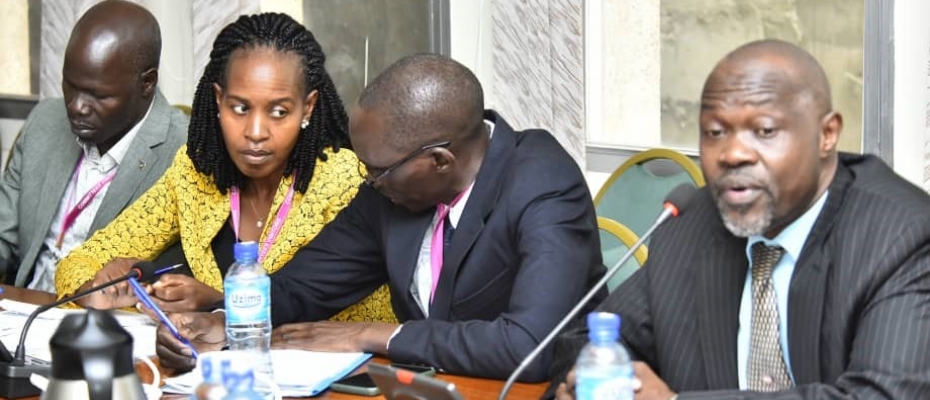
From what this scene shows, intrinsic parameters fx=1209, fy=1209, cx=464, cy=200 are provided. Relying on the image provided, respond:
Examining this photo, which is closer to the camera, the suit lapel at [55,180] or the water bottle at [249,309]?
the water bottle at [249,309]

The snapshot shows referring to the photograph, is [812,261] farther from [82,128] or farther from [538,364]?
[82,128]

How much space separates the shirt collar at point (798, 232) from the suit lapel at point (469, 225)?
2.29ft

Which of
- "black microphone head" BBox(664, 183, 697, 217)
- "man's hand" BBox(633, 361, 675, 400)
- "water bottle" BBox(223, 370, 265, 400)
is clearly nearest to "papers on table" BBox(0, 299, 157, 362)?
"water bottle" BBox(223, 370, 265, 400)

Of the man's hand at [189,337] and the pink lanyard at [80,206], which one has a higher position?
the pink lanyard at [80,206]

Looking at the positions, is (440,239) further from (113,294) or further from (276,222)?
(113,294)

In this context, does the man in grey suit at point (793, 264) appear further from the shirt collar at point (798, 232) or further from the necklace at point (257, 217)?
the necklace at point (257, 217)

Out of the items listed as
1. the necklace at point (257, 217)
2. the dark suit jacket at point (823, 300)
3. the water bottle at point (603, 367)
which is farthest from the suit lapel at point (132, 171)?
the water bottle at point (603, 367)

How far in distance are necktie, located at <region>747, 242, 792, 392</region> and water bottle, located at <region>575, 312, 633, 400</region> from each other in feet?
1.37

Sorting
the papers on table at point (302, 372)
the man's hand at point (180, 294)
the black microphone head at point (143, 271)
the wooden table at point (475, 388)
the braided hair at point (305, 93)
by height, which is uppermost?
the braided hair at point (305, 93)

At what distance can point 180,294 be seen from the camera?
8.92 ft

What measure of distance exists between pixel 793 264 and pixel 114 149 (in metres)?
2.34

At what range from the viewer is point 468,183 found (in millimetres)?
2594

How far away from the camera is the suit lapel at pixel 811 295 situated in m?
1.96

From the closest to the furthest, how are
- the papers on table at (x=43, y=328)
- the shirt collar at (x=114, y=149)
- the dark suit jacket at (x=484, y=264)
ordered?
the dark suit jacket at (x=484, y=264) < the papers on table at (x=43, y=328) < the shirt collar at (x=114, y=149)
